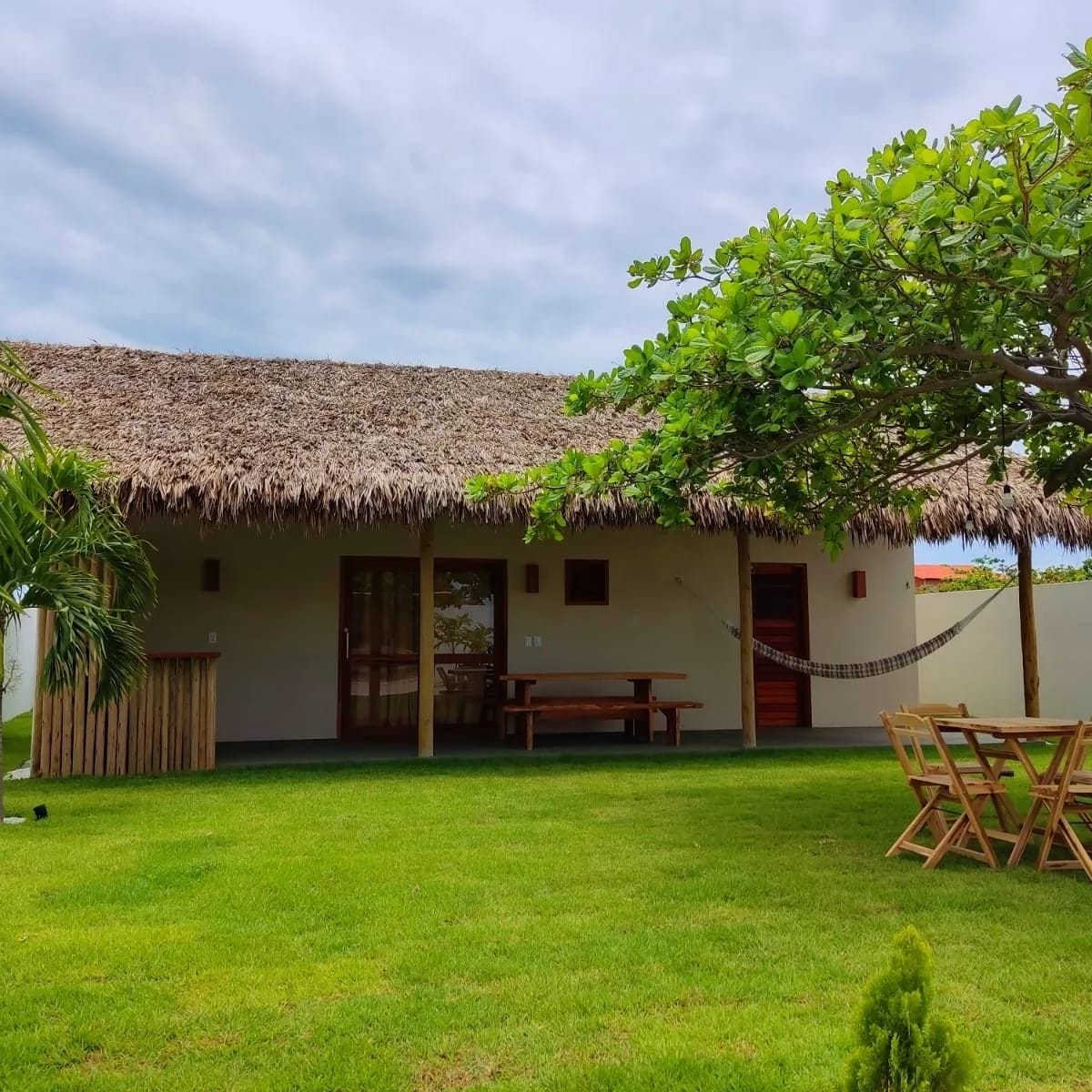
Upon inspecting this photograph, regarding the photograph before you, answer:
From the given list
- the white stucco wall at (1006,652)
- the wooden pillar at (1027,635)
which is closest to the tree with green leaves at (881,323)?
the wooden pillar at (1027,635)

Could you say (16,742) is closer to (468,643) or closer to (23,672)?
(23,672)

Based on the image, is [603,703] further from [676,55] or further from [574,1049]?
[574,1049]

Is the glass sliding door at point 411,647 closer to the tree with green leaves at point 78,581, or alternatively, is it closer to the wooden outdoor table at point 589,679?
the wooden outdoor table at point 589,679

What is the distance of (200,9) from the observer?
7984 mm

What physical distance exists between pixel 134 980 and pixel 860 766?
6.34 m

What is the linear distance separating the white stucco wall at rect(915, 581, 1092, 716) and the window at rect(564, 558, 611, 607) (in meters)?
5.47

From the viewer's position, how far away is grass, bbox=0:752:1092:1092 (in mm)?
2510

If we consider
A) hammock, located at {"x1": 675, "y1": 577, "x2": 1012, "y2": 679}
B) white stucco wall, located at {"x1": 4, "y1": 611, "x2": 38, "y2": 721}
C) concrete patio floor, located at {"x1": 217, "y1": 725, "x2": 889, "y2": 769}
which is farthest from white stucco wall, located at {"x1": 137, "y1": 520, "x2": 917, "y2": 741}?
white stucco wall, located at {"x1": 4, "y1": 611, "x2": 38, "y2": 721}

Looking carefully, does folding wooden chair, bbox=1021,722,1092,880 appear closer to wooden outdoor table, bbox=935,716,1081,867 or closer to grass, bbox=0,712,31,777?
wooden outdoor table, bbox=935,716,1081,867

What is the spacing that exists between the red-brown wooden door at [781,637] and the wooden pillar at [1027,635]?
7.53 feet

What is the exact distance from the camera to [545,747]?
916cm

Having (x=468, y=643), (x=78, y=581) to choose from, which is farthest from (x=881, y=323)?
(x=468, y=643)

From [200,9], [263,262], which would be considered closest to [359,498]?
[200,9]

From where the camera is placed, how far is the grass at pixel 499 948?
2.51 metres
